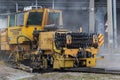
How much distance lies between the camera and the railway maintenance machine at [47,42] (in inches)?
725

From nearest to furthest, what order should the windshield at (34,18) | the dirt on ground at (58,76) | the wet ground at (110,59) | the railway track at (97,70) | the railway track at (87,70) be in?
the dirt on ground at (58,76)
the railway track at (97,70)
the railway track at (87,70)
the windshield at (34,18)
the wet ground at (110,59)

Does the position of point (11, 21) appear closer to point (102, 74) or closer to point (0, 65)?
point (0, 65)

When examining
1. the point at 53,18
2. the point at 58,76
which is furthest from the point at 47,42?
the point at 58,76

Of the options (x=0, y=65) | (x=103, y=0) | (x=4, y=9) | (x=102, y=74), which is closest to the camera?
(x=102, y=74)

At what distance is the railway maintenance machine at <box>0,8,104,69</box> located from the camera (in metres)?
18.4

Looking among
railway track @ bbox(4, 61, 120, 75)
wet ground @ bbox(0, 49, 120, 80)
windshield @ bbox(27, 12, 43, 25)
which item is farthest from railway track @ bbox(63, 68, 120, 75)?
windshield @ bbox(27, 12, 43, 25)

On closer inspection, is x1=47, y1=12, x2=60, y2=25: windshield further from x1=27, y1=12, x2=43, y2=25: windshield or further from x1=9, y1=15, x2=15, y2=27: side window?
x1=9, y1=15, x2=15, y2=27: side window

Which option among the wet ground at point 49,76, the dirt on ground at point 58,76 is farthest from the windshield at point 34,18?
the dirt on ground at point 58,76

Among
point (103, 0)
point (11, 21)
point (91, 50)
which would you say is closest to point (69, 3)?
point (103, 0)

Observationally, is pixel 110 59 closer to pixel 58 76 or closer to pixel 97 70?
pixel 97 70

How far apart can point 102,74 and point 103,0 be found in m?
22.2

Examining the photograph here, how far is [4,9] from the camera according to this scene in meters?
33.0

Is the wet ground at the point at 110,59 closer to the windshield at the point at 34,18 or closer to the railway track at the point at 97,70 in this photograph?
the railway track at the point at 97,70

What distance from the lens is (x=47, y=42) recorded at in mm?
18609
